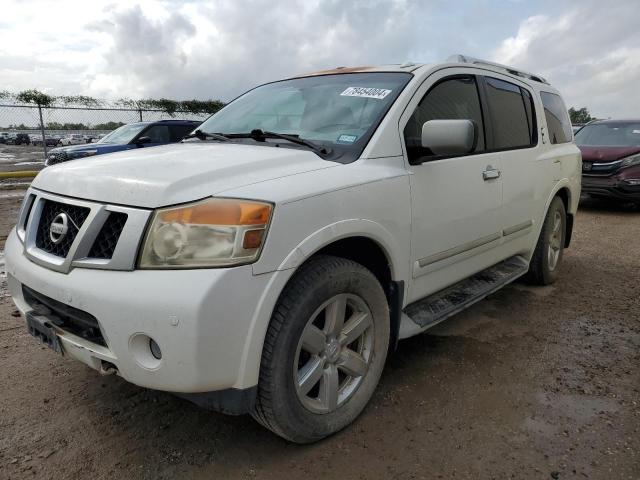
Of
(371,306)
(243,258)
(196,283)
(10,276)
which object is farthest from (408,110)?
(10,276)

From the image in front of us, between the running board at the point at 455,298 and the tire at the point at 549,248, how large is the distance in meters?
0.48

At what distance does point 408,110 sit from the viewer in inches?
110

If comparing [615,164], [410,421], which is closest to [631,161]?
[615,164]

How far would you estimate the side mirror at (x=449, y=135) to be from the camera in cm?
251

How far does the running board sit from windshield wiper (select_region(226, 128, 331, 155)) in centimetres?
104

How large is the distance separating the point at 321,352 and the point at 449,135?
1.23m

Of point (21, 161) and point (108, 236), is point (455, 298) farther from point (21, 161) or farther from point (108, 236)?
point (21, 161)

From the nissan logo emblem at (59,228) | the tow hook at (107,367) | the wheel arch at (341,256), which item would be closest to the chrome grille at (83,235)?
the nissan logo emblem at (59,228)

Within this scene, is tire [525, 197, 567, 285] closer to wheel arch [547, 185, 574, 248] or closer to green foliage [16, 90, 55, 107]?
wheel arch [547, 185, 574, 248]

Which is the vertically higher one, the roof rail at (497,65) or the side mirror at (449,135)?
the roof rail at (497,65)

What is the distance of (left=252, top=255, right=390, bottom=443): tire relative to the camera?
2.04 m

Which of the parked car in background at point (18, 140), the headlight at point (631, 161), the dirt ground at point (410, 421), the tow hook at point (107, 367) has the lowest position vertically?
the dirt ground at point (410, 421)

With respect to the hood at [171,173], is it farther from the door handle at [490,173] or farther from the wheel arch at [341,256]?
the door handle at [490,173]

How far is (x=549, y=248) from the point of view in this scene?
15.0 ft
